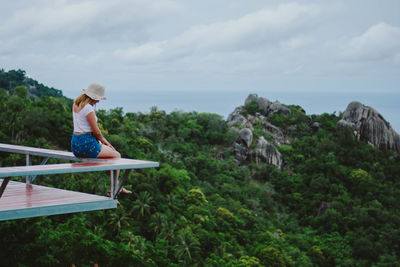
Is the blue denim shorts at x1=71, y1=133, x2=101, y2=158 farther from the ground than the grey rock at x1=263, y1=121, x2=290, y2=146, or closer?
farther from the ground

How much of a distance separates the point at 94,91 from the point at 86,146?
2.19ft

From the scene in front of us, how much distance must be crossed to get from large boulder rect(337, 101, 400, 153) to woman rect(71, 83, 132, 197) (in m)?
60.6

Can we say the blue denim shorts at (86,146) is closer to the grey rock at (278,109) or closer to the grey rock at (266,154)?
the grey rock at (266,154)

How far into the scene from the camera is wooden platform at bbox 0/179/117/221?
154 inches

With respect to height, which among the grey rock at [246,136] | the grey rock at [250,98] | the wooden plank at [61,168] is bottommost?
the grey rock at [246,136]

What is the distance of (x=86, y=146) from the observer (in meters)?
4.96

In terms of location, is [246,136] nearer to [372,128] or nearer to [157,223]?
[372,128]

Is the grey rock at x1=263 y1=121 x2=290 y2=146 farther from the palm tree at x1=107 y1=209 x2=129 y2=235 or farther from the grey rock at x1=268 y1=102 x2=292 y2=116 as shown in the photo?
the palm tree at x1=107 y1=209 x2=129 y2=235

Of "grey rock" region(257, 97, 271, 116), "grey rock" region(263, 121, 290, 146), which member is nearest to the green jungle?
"grey rock" region(263, 121, 290, 146)

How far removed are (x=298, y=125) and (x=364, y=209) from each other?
84.4 ft

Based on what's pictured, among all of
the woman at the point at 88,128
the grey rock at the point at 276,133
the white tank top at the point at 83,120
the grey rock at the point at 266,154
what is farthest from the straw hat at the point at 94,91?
the grey rock at the point at 276,133

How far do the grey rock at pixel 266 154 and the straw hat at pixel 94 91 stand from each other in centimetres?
5536

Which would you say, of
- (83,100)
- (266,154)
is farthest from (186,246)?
(266,154)

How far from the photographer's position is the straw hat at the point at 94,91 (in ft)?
16.2
